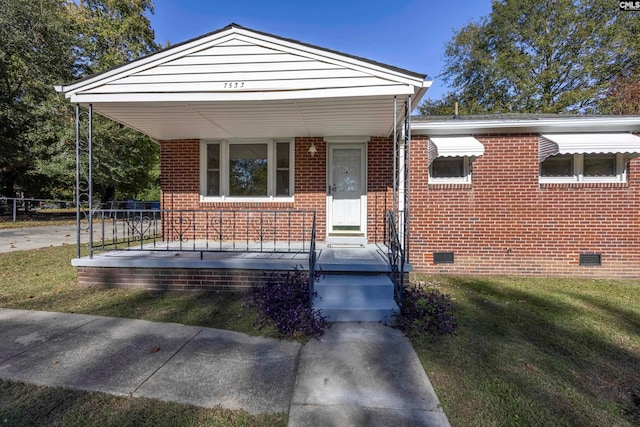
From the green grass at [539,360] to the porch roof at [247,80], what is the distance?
3218mm

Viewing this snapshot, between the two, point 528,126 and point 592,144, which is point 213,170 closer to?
point 528,126

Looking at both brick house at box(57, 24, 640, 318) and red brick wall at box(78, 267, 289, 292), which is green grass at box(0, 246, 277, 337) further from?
brick house at box(57, 24, 640, 318)

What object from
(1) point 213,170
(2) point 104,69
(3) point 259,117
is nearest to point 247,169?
(1) point 213,170

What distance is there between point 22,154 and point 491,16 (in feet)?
91.5

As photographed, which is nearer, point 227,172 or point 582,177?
point 582,177

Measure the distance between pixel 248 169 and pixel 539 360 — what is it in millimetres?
6119

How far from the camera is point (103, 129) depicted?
16.4 metres

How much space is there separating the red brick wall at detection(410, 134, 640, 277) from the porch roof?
7.68ft

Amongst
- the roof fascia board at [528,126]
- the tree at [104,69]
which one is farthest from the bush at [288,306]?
the tree at [104,69]

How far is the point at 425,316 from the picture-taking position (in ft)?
12.2

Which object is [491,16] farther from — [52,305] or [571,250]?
[52,305]

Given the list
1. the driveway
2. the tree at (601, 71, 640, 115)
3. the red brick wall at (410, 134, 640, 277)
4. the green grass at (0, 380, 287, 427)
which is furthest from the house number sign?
the tree at (601, 71, 640, 115)

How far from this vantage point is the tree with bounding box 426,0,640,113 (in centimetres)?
Answer: 1552

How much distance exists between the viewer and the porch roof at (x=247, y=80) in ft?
14.6
